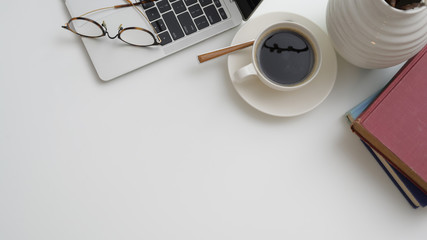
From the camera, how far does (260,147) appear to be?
62 cm

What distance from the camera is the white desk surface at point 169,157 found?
61 centimetres

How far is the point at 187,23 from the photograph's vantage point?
2.07 ft

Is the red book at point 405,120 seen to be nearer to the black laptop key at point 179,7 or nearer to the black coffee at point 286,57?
the black coffee at point 286,57

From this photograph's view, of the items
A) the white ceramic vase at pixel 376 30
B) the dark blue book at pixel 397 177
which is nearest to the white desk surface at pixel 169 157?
the dark blue book at pixel 397 177

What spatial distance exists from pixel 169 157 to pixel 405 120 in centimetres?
43

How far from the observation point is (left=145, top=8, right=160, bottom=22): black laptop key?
63cm

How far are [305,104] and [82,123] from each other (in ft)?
1.41

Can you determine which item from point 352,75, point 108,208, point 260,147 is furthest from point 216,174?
point 352,75

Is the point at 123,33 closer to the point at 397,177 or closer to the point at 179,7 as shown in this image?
the point at 179,7

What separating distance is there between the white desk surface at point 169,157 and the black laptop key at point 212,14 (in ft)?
0.15

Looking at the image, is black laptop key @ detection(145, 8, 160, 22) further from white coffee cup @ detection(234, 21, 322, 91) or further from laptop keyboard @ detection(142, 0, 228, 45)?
white coffee cup @ detection(234, 21, 322, 91)

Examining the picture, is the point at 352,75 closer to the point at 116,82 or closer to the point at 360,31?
the point at 360,31

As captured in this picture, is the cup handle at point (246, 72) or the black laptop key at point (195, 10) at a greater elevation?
the black laptop key at point (195, 10)

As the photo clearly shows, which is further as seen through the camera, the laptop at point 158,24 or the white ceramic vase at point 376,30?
the laptop at point 158,24
